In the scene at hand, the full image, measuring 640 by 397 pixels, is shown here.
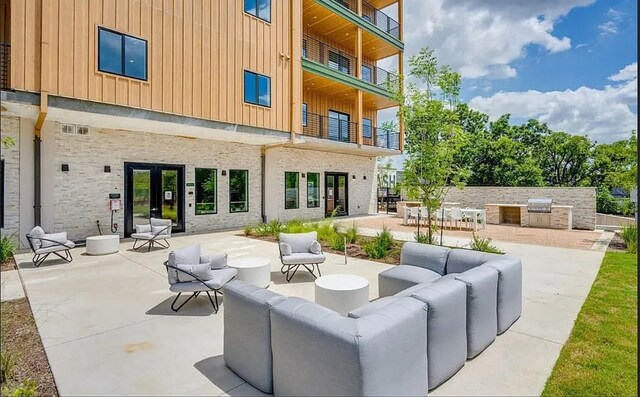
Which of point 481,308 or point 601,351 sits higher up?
point 481,308

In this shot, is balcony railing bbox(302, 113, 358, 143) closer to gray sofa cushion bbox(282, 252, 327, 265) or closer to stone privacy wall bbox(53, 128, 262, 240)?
stone privacy wall bbox(53, 128, 262, 240)

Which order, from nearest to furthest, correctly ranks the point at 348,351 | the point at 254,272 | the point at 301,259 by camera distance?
the point at 348,351
the point at 254,272
the point at 301,259

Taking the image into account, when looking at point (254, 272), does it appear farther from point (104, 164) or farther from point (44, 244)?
point (104, 164)

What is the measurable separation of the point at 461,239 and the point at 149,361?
1038cm

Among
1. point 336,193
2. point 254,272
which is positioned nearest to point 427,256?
point 254,272

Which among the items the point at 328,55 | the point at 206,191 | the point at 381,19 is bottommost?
the point at 206,191

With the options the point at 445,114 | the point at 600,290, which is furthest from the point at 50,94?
the point at 600,290

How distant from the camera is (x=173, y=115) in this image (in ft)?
34.4

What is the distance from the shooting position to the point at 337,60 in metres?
19.9

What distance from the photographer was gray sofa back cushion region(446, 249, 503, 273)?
15.1ft

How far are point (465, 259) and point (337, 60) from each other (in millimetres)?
17811

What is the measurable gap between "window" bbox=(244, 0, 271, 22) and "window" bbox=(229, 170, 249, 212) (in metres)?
6.52

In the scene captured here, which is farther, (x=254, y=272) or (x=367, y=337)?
(x=254, y=272)

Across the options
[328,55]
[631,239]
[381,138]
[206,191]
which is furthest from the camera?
[381,138]
